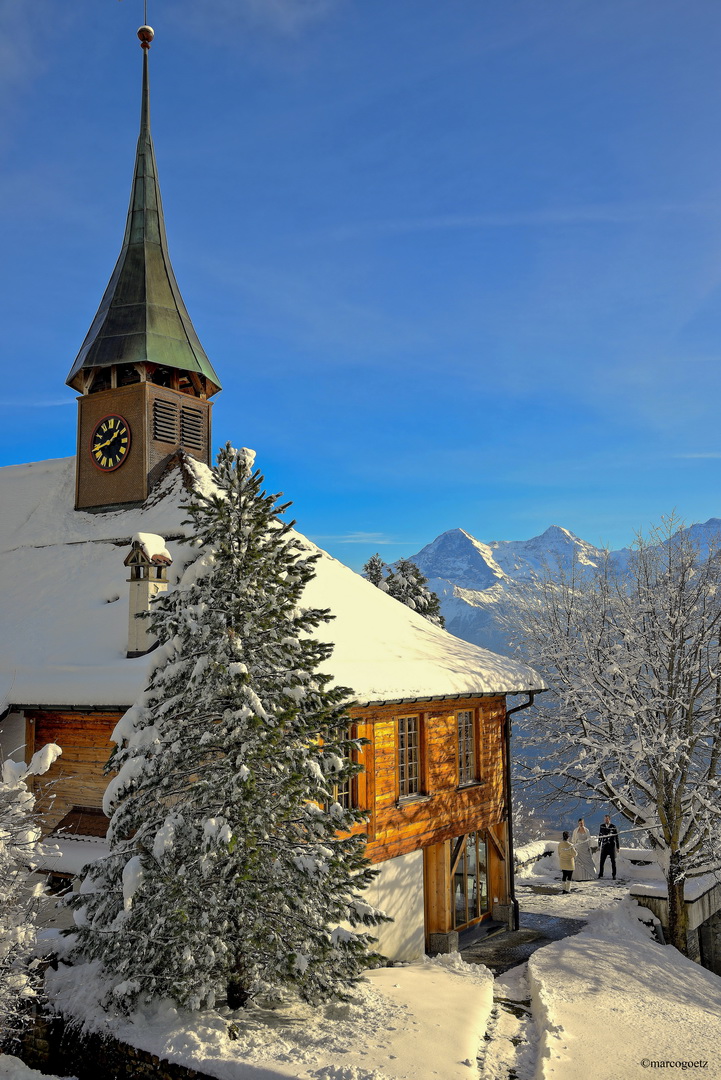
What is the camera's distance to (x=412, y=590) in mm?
41625

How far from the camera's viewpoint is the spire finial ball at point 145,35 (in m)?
20.9

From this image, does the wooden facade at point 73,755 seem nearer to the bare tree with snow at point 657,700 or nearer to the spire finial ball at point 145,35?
the bare tree with snow at point 657,700

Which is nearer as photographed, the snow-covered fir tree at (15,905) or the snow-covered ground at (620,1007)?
the snow-covered fir tree at (15,905)

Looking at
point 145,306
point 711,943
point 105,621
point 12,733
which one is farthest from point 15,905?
point 711,943

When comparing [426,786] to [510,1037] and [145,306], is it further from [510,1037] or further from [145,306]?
[145,306]

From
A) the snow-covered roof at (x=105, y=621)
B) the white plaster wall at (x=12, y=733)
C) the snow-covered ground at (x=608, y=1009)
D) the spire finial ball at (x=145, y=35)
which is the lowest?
the snow-covered ground at (x=608, y=1009)

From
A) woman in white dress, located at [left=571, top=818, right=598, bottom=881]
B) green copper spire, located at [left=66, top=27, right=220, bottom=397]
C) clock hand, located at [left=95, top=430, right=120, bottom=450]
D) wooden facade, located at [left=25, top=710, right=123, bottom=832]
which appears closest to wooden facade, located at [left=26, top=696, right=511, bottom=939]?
wooden facade, located at [left=25, top=710, right=123, bottom=832]

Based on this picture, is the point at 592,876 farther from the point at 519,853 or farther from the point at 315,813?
the point at 315,813

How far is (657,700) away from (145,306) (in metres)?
15.0

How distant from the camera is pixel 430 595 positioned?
141ft

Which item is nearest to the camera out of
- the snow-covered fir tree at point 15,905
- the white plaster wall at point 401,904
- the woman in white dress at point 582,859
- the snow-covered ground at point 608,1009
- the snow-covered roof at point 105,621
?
the snow-covered fir tree at point 15,905

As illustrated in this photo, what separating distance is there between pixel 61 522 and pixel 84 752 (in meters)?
7.11

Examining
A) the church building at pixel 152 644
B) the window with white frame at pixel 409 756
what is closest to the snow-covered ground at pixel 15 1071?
the church building at pixel 152 644

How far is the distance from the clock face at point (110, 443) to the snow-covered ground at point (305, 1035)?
11494 millimetres
